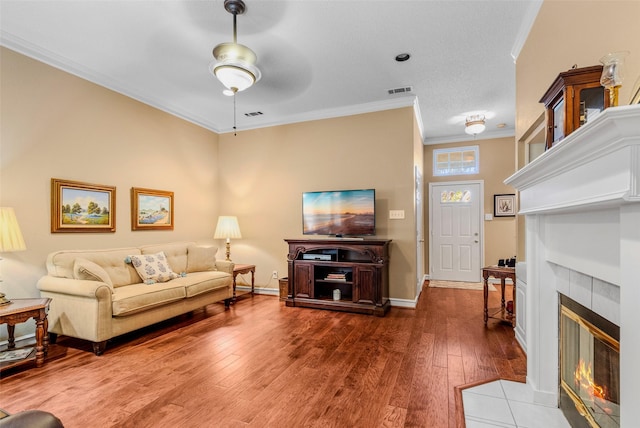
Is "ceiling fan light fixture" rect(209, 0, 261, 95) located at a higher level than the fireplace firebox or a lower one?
higher

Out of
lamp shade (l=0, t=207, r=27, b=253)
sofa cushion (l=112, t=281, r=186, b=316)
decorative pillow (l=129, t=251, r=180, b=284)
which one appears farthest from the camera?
decorative pillow (l=129, t=251, r=180, b=284)

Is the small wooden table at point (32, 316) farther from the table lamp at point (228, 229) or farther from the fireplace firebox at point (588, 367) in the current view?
the fireplace firebox at point (588, 367)

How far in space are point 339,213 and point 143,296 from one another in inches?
105

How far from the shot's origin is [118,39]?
9.61 feet

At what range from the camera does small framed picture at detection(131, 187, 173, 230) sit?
163 inches

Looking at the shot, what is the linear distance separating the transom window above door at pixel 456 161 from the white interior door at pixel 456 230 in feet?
0.84

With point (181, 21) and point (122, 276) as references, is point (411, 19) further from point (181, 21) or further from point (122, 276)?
point (122, 276)

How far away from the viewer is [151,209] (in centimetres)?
435

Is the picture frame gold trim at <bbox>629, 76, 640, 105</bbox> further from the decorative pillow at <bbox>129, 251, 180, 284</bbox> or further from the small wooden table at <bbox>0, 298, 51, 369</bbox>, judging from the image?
the decorative pillow at <bbox>129, 251, 180, 284</bbox>

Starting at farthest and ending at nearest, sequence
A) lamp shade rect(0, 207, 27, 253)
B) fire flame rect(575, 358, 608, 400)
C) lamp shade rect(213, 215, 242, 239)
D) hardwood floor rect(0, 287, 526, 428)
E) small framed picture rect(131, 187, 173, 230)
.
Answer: lamp shade rect(213, 215, 242, 239) < small framed picture rect(131, 187, 173, 230) < lamp shade rect(0, 207, 27, 253) < hardwood floor rect(0, 287, 526, 428) < fire flame rect(575, 358, 608, 400)

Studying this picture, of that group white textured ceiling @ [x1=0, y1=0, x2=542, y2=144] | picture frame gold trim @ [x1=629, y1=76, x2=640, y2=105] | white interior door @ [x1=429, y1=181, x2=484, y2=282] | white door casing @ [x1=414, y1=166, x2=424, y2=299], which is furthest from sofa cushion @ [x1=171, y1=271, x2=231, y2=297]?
white interior door @ [x1=429, y1=181, x2=484, y2=282]

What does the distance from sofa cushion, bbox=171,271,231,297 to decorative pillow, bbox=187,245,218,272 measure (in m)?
0.13

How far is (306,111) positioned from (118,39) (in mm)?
Result: 2585

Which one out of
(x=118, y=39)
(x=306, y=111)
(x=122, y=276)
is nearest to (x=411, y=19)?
(x=306, y=111)
